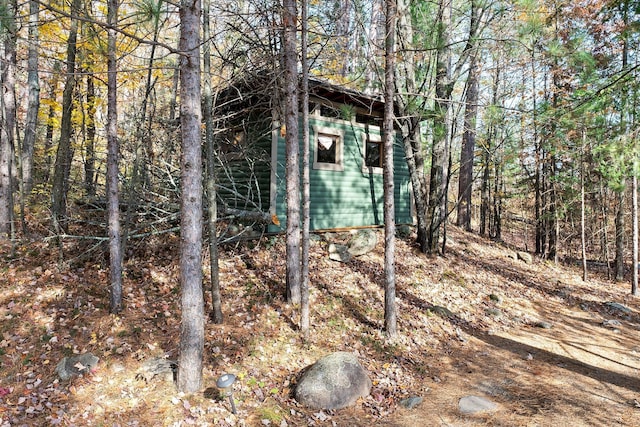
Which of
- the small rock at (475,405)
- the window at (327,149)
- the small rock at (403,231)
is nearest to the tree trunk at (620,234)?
the small rock at (403,231)

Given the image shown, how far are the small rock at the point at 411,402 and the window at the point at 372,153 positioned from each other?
25.8 feet

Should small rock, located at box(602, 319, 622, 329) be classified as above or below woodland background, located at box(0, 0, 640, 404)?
below

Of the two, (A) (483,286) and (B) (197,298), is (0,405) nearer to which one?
(B) (197,298)

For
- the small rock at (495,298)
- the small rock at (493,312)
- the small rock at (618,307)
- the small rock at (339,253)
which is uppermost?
the small rock at (339,253)

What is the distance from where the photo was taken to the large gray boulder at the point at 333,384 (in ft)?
16.2

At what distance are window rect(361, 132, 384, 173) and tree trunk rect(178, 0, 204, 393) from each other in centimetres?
807

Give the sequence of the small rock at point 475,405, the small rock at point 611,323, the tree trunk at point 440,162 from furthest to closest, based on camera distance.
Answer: the tree trunk at point 440,162
the small rock at point 611,323
the small rock at point 475,405

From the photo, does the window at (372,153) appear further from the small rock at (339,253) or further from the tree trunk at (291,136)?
the tree trunk at (291,136)

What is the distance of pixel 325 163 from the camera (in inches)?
431

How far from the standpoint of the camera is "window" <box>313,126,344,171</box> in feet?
35.2

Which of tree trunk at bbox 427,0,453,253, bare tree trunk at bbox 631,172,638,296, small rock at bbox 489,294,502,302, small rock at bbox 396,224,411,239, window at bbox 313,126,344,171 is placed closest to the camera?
small rock at bbox 489,294,502,302

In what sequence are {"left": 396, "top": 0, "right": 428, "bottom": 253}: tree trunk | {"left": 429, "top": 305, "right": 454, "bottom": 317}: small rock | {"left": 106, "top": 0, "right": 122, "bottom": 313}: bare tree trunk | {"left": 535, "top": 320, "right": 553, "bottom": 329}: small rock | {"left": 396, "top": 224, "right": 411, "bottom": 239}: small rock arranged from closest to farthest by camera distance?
{"left": 106, "top": 0, "right": 122, "bottom": 313}: bare tree trunk → {"left": 429, "top": 305, "right": 454, "bottom": 317}: small rock → {"left": 535, "top": 320, "right": 553, "bottom": 329}: small rock → {"left": 396, "top": 0, "right": 428, "bottom": 253}: tree trunk → {"left": 396, "top": 224, "right": 411, "bottom": 239}: small rock

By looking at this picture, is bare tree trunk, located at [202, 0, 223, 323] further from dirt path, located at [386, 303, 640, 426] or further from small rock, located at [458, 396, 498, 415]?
small rock, located at [458, 396, 498, 415]

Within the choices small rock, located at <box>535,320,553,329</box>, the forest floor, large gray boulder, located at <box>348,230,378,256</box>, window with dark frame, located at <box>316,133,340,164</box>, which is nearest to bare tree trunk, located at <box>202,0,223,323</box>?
the forest floor
